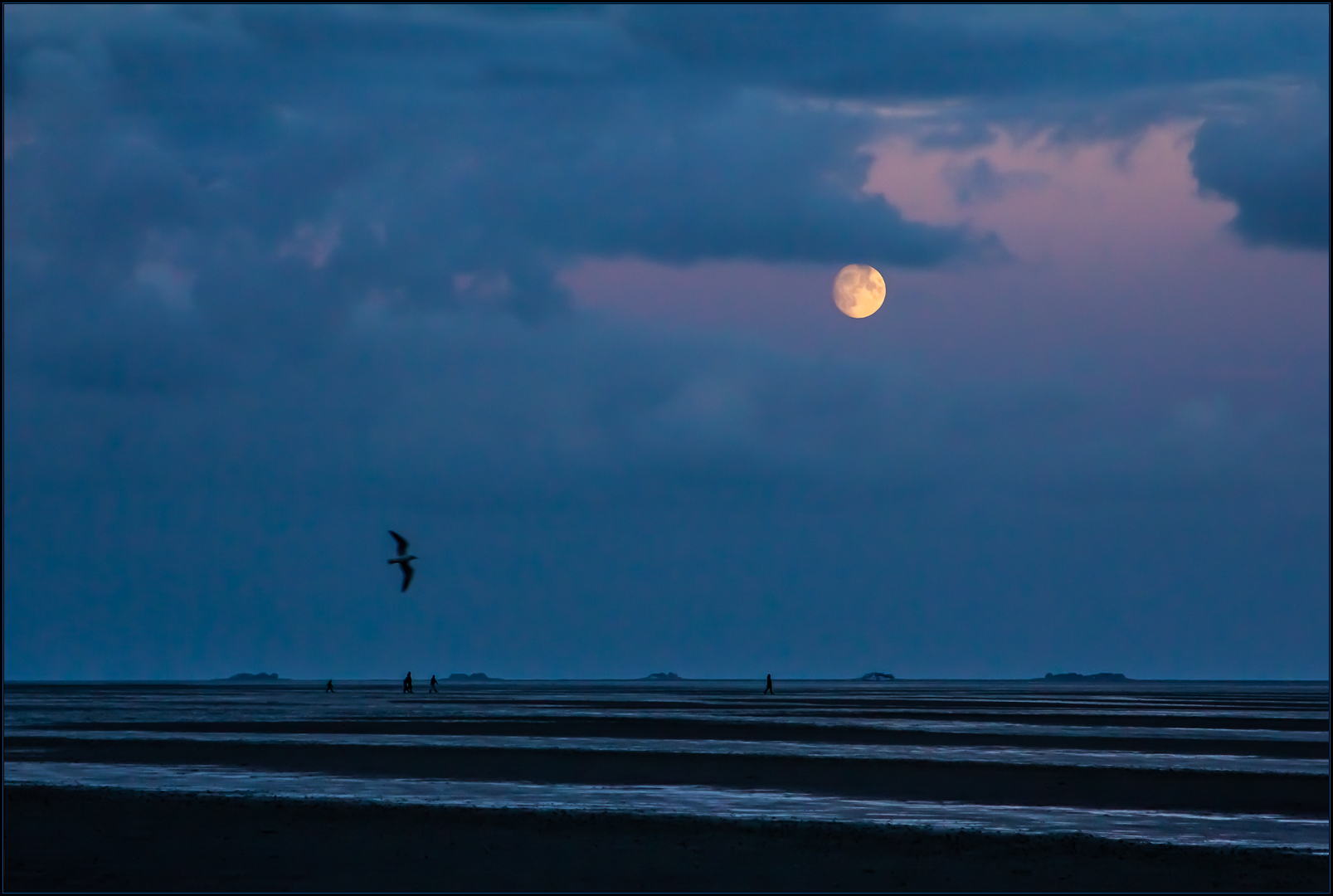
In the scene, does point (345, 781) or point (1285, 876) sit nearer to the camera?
point (1285, 876)

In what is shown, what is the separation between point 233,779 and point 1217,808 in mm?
22233

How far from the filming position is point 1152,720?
64688 mm

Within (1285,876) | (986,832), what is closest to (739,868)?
(986,832)

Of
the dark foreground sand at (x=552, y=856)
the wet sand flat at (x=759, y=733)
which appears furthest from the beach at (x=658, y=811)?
the wet sand flat at (x=759, y=733)

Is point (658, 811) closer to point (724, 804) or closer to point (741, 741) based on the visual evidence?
point (724, 804)

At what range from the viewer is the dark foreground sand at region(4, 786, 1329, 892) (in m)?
18.7

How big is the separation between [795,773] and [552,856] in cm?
1376

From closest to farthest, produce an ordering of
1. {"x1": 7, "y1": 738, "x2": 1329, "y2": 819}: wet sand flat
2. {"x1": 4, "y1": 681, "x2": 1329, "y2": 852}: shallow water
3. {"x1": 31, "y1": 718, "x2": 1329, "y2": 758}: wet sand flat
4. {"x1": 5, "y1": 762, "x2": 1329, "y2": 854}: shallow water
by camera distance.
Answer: {"x1": 5, "y1": 762, "x2": 1329, "y2": 854}: shallow water → {"x1": 4, "y1": 681, "x2": 1329, "y2": 852}: shallow water → {"x1": 7, "y1": 738, "x2": 1329, "y2": 819}: wet sand flat → {"x1": 31, "y1": 718, "x2": 1329, "y2": 758}: wet sand flat

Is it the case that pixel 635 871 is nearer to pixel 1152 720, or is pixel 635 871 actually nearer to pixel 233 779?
pixel 233 779

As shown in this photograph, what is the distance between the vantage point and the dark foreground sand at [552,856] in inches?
738

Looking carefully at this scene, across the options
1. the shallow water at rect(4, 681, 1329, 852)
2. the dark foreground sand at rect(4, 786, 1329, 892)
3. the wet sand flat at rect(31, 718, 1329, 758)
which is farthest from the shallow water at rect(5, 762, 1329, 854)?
the wet sand flat at rect(31, 718, 1329, 758)

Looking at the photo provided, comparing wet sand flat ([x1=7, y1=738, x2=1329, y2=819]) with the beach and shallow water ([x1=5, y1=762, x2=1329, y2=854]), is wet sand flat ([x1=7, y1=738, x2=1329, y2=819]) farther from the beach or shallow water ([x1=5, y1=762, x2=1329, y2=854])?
shallow water ([x1=5, y1=762, x2=1329, y2=854])

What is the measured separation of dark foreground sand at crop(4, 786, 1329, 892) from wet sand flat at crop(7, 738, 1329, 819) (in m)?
6.20

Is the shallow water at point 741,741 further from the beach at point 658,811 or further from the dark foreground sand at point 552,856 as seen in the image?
the dark foreground sand at point 552,856
